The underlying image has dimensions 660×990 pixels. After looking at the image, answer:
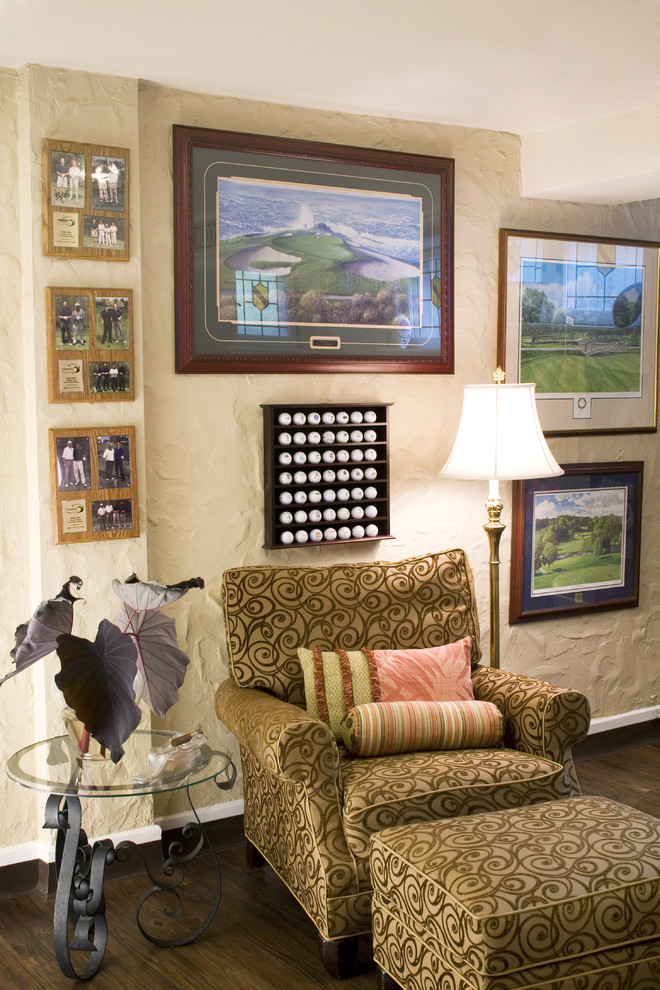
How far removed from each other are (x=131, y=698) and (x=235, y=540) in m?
1.07

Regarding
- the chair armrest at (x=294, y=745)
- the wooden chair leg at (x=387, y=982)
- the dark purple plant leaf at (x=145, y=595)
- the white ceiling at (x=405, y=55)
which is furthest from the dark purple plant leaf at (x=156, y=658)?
the white ceiling at (x=405, y=55)

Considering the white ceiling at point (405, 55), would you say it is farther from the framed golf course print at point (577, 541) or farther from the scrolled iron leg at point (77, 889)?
the scrolled iron leg at point (77, 889)

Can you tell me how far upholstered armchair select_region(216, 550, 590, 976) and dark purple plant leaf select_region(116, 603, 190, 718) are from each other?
29 cm

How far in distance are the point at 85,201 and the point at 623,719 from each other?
9.85ft

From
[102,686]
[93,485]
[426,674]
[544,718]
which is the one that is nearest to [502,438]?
[426,674]

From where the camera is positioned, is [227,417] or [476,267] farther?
[476,267]

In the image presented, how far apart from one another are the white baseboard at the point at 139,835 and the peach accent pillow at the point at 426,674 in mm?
814

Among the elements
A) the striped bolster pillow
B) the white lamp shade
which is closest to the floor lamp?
the white lamp shade

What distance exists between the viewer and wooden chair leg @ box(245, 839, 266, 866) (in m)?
Answer: 3.16

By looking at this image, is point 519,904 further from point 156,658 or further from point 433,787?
point 156,658

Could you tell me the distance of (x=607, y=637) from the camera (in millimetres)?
4223

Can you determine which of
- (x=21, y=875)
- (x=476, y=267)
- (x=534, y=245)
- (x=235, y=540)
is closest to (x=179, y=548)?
(x=235, y=540)

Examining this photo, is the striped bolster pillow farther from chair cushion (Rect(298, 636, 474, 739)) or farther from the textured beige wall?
the textured beige wall

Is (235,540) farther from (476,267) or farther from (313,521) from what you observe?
(476,267)
